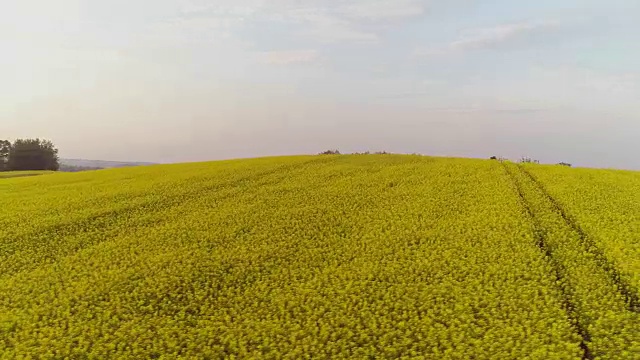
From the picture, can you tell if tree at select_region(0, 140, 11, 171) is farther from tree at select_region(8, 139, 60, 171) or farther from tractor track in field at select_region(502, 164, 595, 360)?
tractor track in field at select_region(502, 164, 595, 360)

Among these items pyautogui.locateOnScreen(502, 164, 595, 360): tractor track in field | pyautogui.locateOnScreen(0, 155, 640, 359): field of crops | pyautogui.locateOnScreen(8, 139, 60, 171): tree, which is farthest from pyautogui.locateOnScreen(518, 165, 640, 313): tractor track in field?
pyautogui.locateOnScreen(8, 139, 60, 171): tree

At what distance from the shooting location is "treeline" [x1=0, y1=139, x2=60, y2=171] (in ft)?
234

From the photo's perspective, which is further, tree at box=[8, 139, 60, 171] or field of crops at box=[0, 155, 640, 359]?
tree at box=[8, 139, 60, 171]

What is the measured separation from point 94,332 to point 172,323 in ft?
6.54

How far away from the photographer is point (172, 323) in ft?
44.1

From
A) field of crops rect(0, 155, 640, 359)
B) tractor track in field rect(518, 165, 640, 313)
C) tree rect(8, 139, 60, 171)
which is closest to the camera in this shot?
field of crops rect(0, 155, 640, 359)

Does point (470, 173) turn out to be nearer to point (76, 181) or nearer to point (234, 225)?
point (234, 225)

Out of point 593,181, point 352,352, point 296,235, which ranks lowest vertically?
point 352,352

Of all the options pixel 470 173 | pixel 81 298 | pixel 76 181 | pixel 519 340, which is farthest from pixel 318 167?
pixel 519 340

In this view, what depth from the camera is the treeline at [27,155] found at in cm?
7144

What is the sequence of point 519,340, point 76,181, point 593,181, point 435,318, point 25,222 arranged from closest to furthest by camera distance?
1. point 519,340
2. point 435,318
3. point 25,222
4. point 593,181
5. point 76,181

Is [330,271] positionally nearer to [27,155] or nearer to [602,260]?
[602,260]

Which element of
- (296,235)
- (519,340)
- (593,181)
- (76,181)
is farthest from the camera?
(76,181)

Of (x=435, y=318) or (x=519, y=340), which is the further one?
(x=435, y=318)
